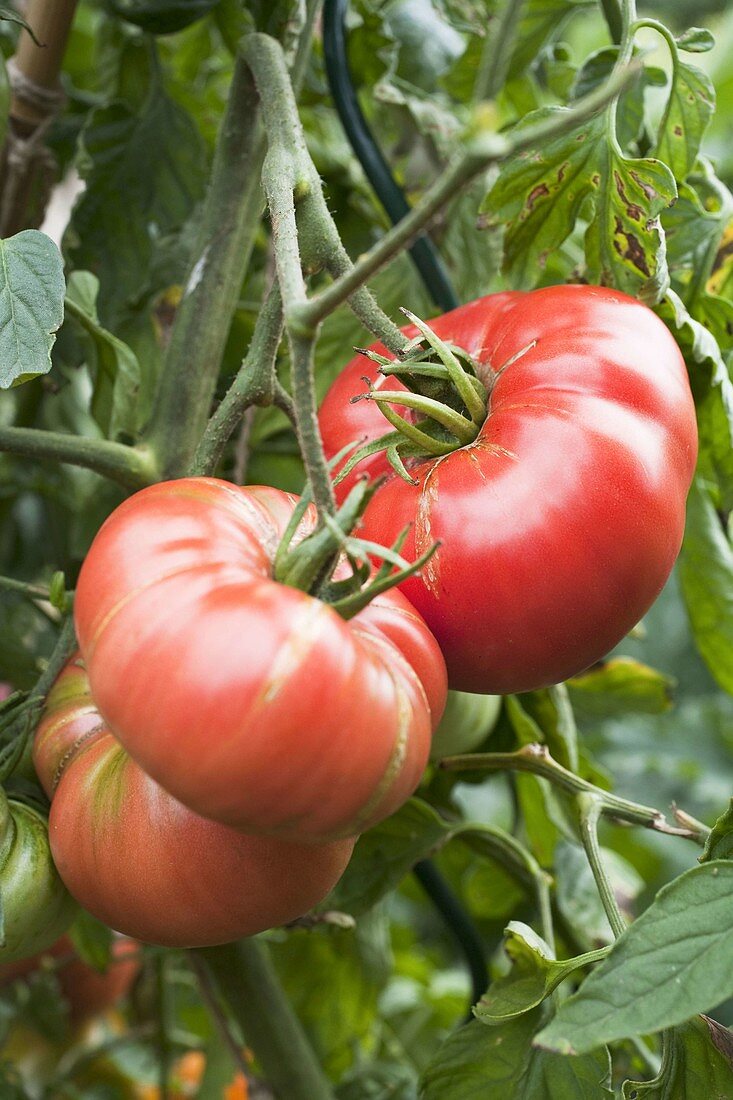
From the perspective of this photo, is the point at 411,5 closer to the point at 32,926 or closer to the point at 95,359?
the point at 95,359

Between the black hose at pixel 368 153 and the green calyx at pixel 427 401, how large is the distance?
0.21 metres

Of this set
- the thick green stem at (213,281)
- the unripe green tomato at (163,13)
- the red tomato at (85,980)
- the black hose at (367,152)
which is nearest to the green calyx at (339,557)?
the thick green stem at (213,281)

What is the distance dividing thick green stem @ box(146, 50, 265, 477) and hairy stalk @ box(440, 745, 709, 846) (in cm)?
25

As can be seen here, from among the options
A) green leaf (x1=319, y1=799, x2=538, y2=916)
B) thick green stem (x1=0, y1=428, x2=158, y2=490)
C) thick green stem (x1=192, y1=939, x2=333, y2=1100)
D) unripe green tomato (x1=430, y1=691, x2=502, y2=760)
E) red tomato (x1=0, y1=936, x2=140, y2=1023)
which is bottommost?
red tomato (x1=0, y1=936, x2=140, y2=1023)

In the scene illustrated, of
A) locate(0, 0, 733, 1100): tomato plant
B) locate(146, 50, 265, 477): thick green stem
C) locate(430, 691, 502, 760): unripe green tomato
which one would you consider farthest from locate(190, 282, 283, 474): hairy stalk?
locate(430, 691, 502, 760): unripe green tomato

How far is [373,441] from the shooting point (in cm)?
46

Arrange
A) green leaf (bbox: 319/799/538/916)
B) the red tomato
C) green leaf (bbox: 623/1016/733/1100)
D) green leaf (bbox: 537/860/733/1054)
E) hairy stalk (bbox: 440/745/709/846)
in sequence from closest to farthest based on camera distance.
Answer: green leaf (bbox: 537/860/733/1054) → green leaf (bbox: 623/1016/733/1100) → hairy stalk (bbox: 440/745/709/846) → green leaf (bbox: 319/799/538/916) → the red tomato

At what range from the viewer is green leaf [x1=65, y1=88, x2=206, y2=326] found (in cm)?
72

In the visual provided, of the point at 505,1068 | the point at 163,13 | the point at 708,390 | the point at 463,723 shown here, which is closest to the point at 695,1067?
the point at 505,1068

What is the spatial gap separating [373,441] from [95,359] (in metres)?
0.24

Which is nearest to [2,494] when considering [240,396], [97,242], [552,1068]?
[97,242]

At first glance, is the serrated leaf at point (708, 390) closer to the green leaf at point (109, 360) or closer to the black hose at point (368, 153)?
the black hose at point (368, 153)

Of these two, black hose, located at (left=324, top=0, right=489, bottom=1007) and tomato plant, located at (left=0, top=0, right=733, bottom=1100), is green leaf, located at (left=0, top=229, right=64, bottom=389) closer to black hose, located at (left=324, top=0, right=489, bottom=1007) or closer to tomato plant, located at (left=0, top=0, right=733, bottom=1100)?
tomato plant, located at (left=0, top=0, right=733, bottom=1100)

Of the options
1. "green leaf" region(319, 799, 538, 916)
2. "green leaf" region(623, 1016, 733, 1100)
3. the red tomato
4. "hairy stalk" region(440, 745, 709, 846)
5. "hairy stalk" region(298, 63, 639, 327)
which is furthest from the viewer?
the red tomato
